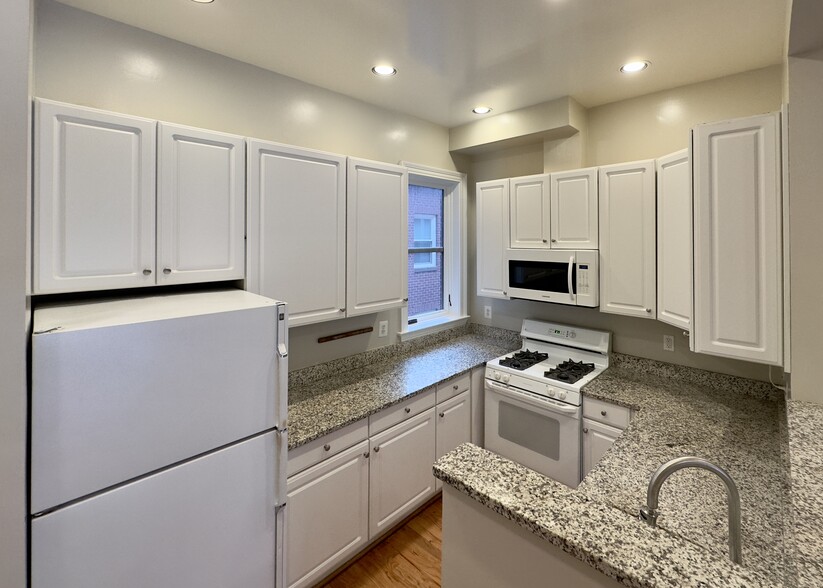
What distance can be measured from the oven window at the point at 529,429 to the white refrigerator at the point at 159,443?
163cm

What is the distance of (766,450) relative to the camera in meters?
1.66

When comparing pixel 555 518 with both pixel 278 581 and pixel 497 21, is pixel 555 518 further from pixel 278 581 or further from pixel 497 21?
pixel 497 21

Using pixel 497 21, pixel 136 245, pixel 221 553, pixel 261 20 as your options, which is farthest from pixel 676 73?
pixel 221 553

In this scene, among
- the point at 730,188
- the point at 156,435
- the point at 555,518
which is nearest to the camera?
the point at 555,518

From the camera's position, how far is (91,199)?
1.41 meters

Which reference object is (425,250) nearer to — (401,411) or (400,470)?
(401,411)

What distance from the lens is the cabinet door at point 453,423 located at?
254 cm

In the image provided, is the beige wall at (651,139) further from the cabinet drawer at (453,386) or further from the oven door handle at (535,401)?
the cabinet drawer at (453,386)

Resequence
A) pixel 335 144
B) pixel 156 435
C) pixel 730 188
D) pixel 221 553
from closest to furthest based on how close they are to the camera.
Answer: pixel 156 435 → pixel 221 553 → pixel 730 188 → pixel 335 144

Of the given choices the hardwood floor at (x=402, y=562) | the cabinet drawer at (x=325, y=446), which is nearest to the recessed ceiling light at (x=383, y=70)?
the cabinet drawer at (x=325, y=446)

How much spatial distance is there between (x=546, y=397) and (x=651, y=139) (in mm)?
1836

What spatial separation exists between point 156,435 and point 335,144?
1957 mm

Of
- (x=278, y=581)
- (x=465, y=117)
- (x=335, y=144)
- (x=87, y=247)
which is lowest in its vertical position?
(x=278, y=581)

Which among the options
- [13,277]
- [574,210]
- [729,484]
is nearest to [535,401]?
[574,210]
